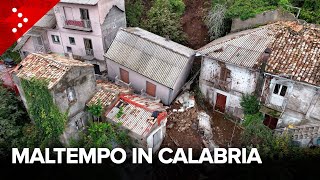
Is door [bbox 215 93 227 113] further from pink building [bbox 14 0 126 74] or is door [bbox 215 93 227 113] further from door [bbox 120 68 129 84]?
pink building [bbox 14 0 126 74]

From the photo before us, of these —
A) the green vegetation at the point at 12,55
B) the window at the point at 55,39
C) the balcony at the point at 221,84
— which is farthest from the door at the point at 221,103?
the green vegetation at the point at 12,55

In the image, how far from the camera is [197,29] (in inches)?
1147

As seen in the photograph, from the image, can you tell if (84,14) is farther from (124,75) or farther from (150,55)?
(150,55)

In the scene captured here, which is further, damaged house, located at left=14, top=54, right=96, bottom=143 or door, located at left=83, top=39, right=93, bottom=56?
door, located at left=83, top=39, right=93, bottom=56

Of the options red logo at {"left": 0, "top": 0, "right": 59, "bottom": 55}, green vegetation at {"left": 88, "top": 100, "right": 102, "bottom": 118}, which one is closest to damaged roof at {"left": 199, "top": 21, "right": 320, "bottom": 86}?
green vegetation at {"left": 88, "top": 100, "right": 102, "bottom": 118}

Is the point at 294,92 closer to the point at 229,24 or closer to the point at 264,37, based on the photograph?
the point at 264,37

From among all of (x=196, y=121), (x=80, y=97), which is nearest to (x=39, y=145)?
(x=80, y=97)

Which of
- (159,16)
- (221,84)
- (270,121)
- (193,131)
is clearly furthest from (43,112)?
(270,121)

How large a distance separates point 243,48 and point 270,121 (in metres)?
6.20

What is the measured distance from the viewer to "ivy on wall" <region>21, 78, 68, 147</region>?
1906 cm

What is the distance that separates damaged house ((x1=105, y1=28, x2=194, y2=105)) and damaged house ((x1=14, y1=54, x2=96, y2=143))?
508cm

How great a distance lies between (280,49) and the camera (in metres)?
21.6

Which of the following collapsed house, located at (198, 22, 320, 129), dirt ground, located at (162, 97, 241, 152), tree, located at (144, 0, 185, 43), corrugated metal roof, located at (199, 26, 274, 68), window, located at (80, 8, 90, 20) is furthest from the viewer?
tree, located at (144, 0, 185, 43)

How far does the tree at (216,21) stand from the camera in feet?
87.5
